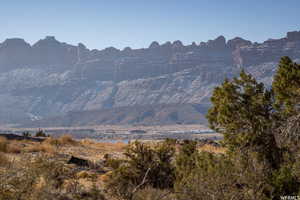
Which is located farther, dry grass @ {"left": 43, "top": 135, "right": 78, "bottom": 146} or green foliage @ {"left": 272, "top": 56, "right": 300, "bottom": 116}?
dry grass @ {"left": 43, "top": 135, "right": 78, "bottom": 146}

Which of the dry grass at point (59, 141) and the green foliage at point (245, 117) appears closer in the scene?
the green foliage at point (245, 117)

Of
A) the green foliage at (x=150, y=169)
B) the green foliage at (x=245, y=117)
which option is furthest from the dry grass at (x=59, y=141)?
the green foliage at (x=245, y=117)

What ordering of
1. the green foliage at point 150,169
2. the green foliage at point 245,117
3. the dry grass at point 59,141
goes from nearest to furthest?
1. the green foliage at point 245,117
2. the green foliage at point 150,169
3. the dry grass at point 59,141

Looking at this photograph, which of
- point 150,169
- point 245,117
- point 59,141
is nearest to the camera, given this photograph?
point 150,169

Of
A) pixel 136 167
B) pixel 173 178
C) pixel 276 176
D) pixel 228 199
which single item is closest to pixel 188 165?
pixel 173 178

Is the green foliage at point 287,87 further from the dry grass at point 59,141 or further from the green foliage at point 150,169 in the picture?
the dry grass at point 59,141

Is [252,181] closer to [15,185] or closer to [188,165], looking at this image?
[188,165]

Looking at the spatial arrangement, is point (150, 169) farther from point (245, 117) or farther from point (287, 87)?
point (287, 87)

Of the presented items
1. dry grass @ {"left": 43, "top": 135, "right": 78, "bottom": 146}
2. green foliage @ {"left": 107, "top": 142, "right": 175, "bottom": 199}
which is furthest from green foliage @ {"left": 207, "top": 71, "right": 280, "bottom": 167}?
dry grass @ {"left": 43, "top": 135, "right": 78, "bottom": 146}

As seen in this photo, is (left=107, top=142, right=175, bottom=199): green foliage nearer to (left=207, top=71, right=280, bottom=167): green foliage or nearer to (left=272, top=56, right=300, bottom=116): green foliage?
(left=207, top=71, right=280, bottom=167): green foliage

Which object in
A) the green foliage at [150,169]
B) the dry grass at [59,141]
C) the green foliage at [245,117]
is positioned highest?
the green foliage at [245,117]

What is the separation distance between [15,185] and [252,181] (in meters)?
6.14

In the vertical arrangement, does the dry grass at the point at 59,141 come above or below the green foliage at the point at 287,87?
below

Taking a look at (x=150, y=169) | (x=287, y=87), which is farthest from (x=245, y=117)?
(x=150, y=169)
